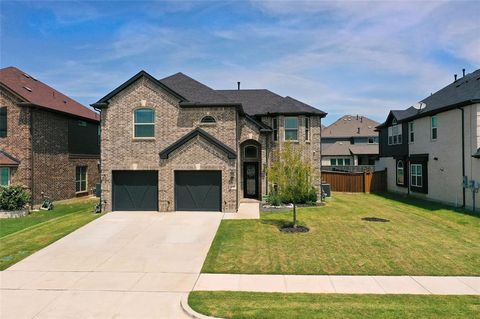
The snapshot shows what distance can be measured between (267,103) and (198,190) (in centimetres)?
996

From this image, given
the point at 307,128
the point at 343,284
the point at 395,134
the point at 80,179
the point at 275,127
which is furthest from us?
the point at 395,134

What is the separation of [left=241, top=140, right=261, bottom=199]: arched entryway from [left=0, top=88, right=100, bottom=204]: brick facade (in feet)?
43.0

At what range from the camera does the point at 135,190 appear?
62.8 ft

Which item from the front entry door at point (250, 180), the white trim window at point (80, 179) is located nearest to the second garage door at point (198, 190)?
the front entry door at point (250, 180)

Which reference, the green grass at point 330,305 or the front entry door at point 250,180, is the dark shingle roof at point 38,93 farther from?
the green grass at point 330,305

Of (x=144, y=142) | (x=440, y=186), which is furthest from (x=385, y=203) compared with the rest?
(x=144, y=142)

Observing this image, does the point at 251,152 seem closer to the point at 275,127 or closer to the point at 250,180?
the point at 250,180

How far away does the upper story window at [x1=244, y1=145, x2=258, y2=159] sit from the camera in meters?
23.0

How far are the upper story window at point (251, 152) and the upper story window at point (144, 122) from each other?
6.79 meters

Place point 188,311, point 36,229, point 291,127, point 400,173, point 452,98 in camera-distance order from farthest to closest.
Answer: point 400,173 → point 291,127 → point 452,98 → point 36,229 → point 188,311

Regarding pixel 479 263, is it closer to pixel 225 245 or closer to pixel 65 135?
pixel 225 245

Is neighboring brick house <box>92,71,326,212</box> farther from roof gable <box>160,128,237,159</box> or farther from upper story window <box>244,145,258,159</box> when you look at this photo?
upper story window <box>244,145,258,159</box>

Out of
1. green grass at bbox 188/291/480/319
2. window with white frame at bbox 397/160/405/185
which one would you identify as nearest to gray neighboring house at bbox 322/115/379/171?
window with white frame at bbox 397/160/405/185

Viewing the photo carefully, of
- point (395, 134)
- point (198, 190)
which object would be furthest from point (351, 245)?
point (395, 134)
